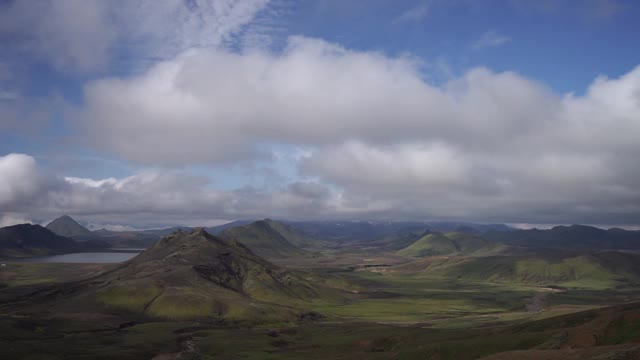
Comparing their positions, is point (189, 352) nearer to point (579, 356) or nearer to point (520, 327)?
point (520, 327)

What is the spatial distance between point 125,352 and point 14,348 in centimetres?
3884

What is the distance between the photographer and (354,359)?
167 metres

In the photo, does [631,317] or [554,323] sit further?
[554,323]

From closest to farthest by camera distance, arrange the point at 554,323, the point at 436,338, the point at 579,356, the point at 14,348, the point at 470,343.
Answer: the point at 579,356
the point at 470,343
the point at 554,323
the point at 436,338
the point at 14,348

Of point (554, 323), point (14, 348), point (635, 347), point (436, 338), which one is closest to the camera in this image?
point (635, 347)

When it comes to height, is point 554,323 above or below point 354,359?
above

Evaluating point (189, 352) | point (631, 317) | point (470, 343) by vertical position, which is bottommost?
point (189, 352)

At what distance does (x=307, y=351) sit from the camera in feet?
634

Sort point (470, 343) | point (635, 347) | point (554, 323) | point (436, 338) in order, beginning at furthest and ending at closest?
point (436, 338), point (554, 323), point (470, 343), point (635, 347)

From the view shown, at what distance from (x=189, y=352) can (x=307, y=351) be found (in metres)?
44.1

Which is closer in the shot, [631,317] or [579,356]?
[579,356]

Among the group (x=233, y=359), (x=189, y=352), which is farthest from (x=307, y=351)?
(x=189, y=352)

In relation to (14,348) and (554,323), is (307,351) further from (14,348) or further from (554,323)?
(14,348)

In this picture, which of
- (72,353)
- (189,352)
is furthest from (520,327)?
(72,353)
